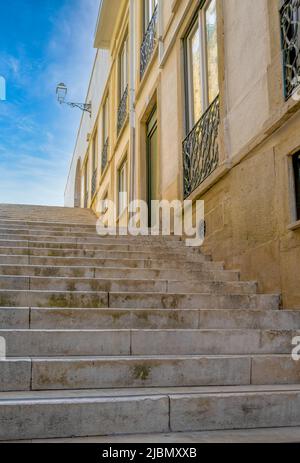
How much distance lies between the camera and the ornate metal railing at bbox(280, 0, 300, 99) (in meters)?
4.63

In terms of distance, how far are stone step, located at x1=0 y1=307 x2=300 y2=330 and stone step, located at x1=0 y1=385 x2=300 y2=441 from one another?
86 cm

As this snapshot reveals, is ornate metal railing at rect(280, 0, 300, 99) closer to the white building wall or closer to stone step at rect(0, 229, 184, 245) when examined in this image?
stone step at rect(0, 229, 184, 245)

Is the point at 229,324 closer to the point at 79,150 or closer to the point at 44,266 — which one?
the point at 44,266

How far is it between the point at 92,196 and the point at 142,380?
1678 centimetres

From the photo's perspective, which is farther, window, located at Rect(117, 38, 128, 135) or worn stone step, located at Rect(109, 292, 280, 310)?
window, located at Rect(117, 38, 128, 135)

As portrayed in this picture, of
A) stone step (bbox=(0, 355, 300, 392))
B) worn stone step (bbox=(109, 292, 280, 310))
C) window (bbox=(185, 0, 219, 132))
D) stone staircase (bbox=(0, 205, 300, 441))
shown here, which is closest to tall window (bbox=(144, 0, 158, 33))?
window (bbox=(185, 0, 219, 132))

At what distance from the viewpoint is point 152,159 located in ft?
36.0

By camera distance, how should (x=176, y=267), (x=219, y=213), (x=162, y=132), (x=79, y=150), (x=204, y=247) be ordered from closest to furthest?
1. (x=176, y=267)
2. (x=219, y=213)
3. (x=204, y=247)
4. (x=162, y=132)
5. (x=79, y=150)

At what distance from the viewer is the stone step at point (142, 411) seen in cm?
248

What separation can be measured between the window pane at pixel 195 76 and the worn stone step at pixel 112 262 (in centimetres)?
274

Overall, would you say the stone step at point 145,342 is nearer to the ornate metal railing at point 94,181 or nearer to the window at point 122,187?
the window at point 122,187

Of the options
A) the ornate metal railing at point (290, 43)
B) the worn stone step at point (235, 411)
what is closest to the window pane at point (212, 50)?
the ornate metal railing at point (290, 43)

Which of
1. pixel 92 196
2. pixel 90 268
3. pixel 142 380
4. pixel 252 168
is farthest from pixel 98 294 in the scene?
pixel 92 196
